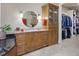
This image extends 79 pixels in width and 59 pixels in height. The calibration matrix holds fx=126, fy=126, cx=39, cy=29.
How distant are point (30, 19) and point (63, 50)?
2.68ft

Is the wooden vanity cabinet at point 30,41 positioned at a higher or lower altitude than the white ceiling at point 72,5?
lower

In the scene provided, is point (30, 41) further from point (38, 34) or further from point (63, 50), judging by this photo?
point (63, 50)

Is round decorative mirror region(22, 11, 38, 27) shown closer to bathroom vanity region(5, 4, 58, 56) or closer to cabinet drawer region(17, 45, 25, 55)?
bathroom vanity region(5, 4, 58, 56)

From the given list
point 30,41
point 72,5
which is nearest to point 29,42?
point 30,41

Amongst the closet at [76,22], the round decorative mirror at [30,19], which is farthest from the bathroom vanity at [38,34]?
the closet at [76,22]

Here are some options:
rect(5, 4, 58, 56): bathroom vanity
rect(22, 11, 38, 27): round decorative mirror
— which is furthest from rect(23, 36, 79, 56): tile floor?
rect(22, 11, 38, 27): round decorative mirror

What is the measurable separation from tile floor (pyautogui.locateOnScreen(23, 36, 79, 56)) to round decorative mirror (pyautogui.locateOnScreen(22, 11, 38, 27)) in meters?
0.49

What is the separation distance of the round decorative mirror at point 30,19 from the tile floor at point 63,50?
49cm

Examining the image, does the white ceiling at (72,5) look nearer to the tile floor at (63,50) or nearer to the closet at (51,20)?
the closet at (51,20)

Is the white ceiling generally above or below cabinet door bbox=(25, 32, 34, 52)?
above

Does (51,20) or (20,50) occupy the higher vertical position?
(51,20)

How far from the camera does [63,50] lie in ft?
7.48

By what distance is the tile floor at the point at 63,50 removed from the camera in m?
2.24

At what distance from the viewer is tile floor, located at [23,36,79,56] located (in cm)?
224
